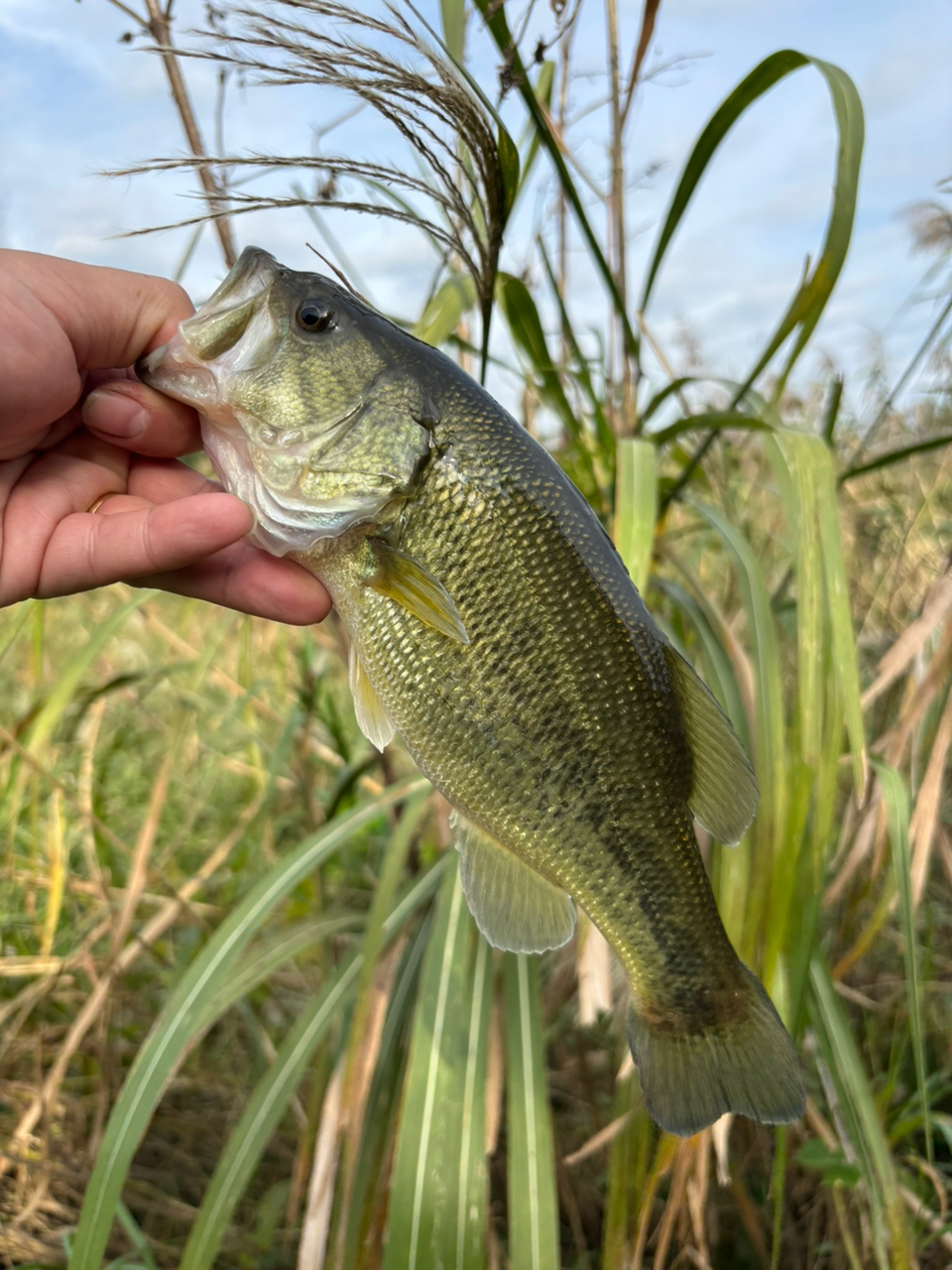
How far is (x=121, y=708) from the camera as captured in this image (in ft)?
9.84

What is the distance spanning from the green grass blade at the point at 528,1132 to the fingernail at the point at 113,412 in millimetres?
1116

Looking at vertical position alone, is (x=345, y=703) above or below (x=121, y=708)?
above

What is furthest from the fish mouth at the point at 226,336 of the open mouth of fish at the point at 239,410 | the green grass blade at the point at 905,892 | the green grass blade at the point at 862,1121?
the green grass blade at the point at 862,1121

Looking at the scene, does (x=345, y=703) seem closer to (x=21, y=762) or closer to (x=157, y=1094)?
(x=21, y=762)

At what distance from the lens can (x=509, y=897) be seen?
1059mm

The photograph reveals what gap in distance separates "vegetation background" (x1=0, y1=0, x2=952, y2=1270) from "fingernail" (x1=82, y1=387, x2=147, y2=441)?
1.06 ft

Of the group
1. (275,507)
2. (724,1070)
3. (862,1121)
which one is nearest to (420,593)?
(275,507)

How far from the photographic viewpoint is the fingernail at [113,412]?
1.22m

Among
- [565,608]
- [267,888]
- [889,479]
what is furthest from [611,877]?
[889,479]

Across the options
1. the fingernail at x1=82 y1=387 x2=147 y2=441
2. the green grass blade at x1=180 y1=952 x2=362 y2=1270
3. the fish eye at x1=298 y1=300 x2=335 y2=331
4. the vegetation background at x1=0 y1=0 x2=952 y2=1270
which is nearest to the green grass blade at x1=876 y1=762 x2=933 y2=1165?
the vegetation background at x1=0 y1=0 x2=952 y2=1270

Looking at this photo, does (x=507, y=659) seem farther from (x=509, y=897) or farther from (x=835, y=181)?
(x=835, y=181)

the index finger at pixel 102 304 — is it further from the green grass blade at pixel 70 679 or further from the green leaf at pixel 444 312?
the green grass blade at pixel 70 679

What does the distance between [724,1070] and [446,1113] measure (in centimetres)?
51

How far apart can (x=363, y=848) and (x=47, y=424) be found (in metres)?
1.98
